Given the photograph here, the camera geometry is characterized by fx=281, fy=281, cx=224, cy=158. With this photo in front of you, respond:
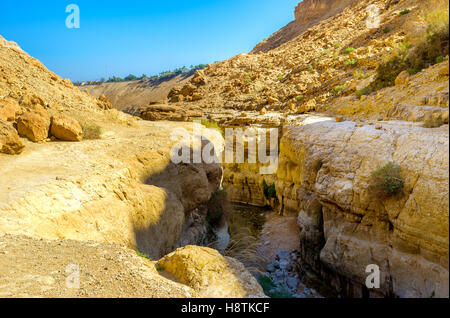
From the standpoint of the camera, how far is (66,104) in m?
10.0

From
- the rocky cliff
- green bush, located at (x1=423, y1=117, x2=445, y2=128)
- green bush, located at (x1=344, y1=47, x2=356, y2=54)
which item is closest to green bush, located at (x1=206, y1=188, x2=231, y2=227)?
the rocky cliff

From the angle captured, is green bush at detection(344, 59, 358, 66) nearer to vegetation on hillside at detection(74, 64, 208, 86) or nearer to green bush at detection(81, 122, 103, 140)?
green bush at detection(81, 122, 103, 140)

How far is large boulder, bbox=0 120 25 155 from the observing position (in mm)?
6039

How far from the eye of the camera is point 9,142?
6117 millimetres

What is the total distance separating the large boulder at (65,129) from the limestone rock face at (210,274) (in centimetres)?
565

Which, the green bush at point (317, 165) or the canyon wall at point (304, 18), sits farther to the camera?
the canyon wall at point (304, 18)

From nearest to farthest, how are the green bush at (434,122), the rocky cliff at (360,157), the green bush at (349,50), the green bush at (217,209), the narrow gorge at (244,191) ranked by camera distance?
the green bush at (434,122) → the rocky cliff at (360,157) → the narrow gorge at (244,191) → the green bush at (217,209) → the green bush at (349,50)

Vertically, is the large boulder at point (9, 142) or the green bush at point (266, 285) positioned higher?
the large boulder at point (9, 142)

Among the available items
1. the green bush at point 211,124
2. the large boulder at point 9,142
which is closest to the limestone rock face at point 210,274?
the large boulder at point 9,142

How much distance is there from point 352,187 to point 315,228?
249cm

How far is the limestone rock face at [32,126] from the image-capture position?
7091mm

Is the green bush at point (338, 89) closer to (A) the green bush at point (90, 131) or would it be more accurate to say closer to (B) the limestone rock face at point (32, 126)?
(A) the green bush at point (90, 131)

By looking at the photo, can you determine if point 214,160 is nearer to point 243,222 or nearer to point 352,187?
point 243,222

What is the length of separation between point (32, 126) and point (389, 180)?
7.85 meters
